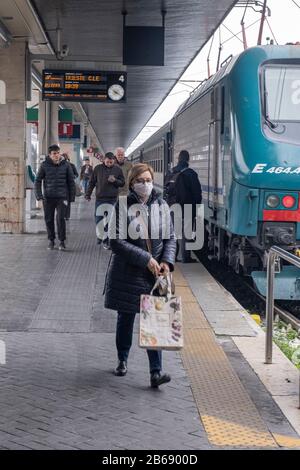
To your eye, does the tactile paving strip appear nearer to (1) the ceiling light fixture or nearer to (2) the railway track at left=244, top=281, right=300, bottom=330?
(2) the railway track at left=244, top=281, right=300, bottom=330

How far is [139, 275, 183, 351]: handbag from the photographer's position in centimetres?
563

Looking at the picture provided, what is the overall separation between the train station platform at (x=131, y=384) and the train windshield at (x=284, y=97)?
89.2 inches

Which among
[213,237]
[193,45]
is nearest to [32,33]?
[193,45]

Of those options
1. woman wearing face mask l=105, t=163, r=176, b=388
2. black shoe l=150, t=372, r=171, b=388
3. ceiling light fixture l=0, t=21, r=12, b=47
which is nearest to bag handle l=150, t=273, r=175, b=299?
woman wearing face mask l=105, t=163, r=176, b=388

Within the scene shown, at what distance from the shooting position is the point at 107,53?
1930cm

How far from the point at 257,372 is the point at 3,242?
9.31 metres

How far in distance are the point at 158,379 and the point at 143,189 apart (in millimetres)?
1383

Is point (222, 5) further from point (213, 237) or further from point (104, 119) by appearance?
point (104, 119)

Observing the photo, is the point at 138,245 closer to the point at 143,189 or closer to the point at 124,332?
the point at 143,189

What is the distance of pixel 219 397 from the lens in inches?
224

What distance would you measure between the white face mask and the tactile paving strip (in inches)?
57.3

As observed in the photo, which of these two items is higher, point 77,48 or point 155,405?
point 77,48

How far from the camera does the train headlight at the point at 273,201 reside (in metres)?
9.48

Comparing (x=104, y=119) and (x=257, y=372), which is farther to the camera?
(x=104, y=119)
